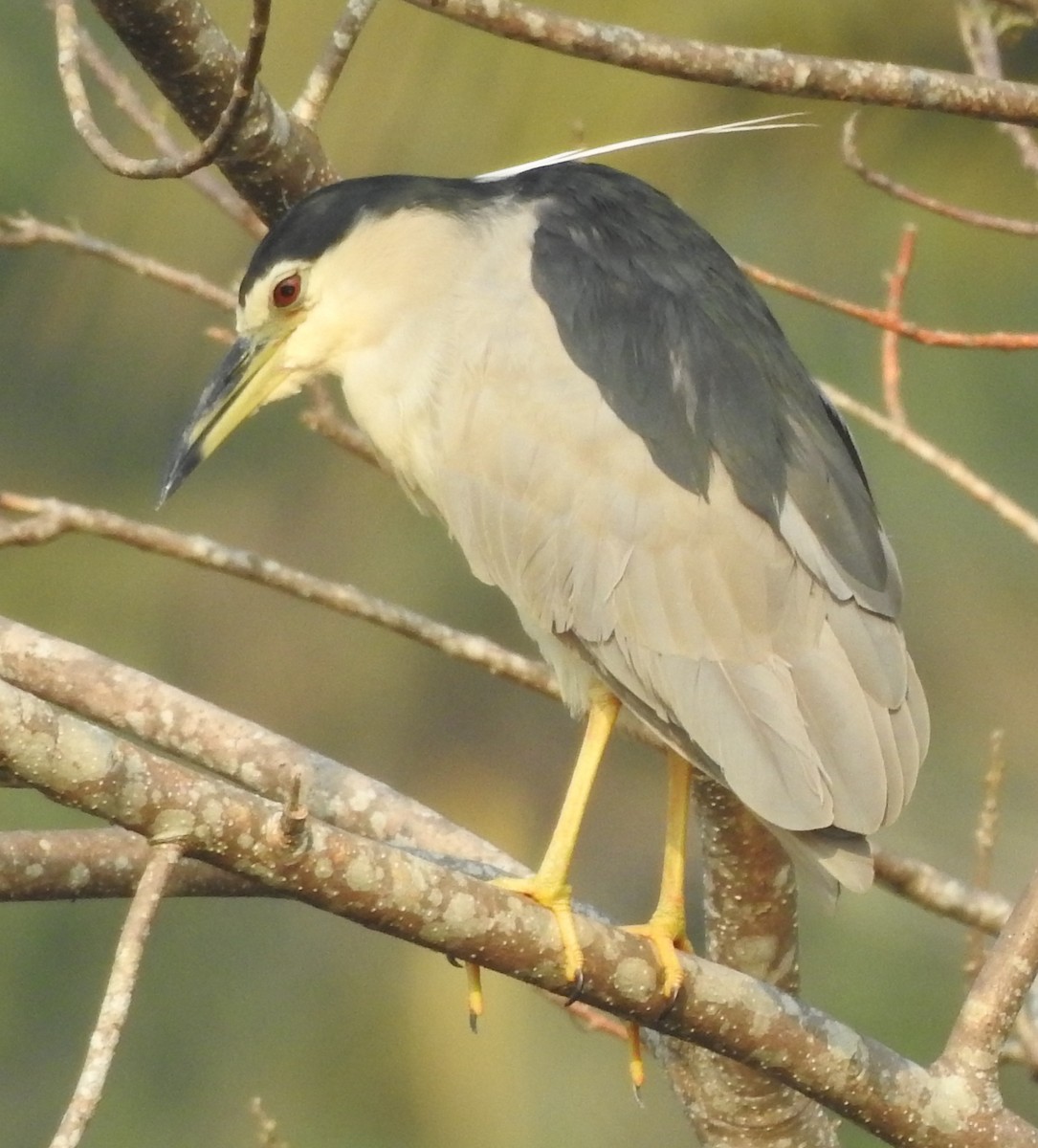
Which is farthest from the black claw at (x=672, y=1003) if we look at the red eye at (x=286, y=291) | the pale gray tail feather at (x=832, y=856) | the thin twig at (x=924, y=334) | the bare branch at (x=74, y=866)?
the red eye at (x=286, y=291)

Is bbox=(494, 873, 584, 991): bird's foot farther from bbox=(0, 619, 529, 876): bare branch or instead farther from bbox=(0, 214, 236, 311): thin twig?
bbox=(0, 214, 236, 311): thin twig

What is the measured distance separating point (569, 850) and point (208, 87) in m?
0.78

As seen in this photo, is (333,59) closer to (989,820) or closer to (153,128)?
(153,128)

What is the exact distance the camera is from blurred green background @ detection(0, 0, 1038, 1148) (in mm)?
3689

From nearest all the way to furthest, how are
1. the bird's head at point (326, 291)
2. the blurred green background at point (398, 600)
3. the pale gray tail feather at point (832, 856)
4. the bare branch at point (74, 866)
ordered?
the bare branch at point (74, 866)
the pale gray tail feather at point (832, 856)
the bird's head at point (326, 291)
the blurred green background at point (398, 600)

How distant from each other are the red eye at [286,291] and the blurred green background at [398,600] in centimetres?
180

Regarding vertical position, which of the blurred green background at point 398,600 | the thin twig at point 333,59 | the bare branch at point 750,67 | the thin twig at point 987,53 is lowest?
the blurred green background at point 398,600

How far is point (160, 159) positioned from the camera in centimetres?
145

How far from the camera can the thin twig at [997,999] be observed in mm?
1417

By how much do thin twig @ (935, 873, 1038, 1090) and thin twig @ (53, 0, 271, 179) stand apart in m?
0.89

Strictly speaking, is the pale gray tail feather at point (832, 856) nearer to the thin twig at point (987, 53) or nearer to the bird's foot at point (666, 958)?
the bird's foot at point (666, 958)

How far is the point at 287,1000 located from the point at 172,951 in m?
0.33

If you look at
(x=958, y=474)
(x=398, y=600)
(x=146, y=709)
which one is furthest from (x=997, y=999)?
(x=398, y=600)

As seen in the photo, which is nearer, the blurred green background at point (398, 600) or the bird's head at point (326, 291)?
the bird's head at point (326, 291)
